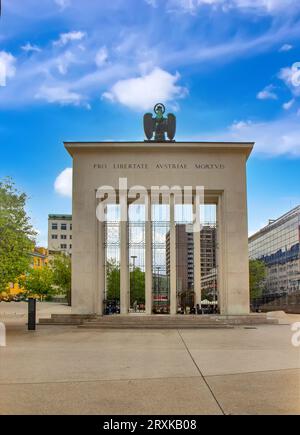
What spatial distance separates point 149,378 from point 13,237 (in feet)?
41.0

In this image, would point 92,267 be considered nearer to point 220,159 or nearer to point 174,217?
point 174,217

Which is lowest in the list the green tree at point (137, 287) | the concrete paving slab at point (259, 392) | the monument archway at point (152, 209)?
the concrete paving slab at point (259, 392)

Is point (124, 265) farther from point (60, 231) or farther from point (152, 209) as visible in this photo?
point (60, 231)

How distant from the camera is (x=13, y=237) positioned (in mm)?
20750

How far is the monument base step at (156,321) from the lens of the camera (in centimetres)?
2531

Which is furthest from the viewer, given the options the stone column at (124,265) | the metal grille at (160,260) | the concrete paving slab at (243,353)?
the metal grille at (160,260)

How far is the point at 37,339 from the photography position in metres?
18.2

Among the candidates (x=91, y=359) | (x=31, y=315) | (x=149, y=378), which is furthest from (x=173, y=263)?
(x=149, y=378)

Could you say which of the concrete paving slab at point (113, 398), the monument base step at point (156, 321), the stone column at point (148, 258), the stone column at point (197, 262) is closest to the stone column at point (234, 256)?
the stone column at point (197, 262)

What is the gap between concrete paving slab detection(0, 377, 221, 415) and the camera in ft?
23.3

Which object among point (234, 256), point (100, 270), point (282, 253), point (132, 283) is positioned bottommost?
point (132, 283)

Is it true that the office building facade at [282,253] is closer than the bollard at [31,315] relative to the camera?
No

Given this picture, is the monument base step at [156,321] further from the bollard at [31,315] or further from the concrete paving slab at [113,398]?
the concrete paving slab at [113,398]

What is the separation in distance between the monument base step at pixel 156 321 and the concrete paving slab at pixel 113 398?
1595cm
